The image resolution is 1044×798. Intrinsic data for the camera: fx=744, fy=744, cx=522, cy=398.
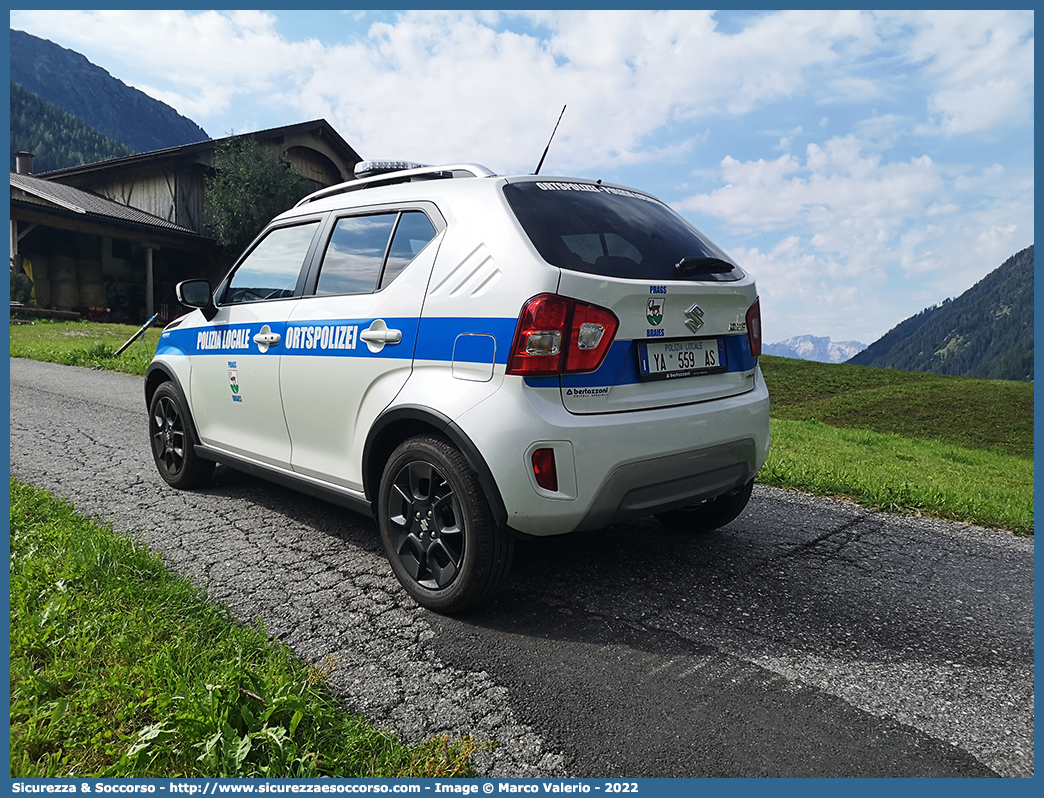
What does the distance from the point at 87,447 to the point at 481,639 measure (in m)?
4.82

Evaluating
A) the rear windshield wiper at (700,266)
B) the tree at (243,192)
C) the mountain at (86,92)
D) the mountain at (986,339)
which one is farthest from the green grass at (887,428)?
the mountain at (86,92)

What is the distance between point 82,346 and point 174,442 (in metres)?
11.4

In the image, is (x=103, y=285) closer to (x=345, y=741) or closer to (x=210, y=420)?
(x=210, y=420)

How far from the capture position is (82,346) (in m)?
14.6

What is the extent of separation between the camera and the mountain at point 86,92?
179125 millimetres

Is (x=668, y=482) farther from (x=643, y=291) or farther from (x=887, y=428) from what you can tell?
(x=887, y=428)

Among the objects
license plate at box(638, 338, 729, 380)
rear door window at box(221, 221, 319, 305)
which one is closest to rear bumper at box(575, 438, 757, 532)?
license plate at box(638, 338, 729, 380)

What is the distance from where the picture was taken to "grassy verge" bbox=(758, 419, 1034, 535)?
509cm

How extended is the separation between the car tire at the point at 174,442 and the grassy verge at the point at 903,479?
Result: 4172mm

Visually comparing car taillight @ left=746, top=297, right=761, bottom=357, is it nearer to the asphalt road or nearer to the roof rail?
the asphalt road

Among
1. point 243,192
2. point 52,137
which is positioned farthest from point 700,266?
point 52,137

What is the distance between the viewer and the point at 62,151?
10462 centimetres

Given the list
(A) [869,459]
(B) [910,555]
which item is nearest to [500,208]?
(B) [910,555]

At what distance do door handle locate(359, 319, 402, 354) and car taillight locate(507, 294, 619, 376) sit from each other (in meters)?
0.71
